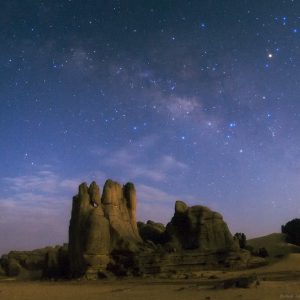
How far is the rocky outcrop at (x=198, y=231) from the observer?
138 ft

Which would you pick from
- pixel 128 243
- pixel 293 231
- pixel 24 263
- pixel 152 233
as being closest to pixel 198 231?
pixel 128 243

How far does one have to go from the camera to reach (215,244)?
42094 millimetres

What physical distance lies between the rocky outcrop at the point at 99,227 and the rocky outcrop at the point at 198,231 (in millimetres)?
4806

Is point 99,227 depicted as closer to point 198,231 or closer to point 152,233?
point 198,231

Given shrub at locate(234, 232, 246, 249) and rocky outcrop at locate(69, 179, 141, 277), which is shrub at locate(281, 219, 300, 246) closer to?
shrub at locate(234, 232, 246, 249)

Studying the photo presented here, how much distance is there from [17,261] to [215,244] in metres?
46.8

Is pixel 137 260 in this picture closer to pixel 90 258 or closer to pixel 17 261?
pixel 90 258

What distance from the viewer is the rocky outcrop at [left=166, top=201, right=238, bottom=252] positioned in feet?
138

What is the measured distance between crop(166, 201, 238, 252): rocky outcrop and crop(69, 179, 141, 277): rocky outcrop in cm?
481

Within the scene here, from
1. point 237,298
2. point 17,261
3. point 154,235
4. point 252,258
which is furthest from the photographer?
point 17,261

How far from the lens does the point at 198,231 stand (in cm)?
4331

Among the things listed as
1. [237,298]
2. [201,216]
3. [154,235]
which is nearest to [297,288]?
[237,298]

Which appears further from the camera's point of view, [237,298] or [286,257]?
[286,257]

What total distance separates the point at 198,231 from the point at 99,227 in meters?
11.3
